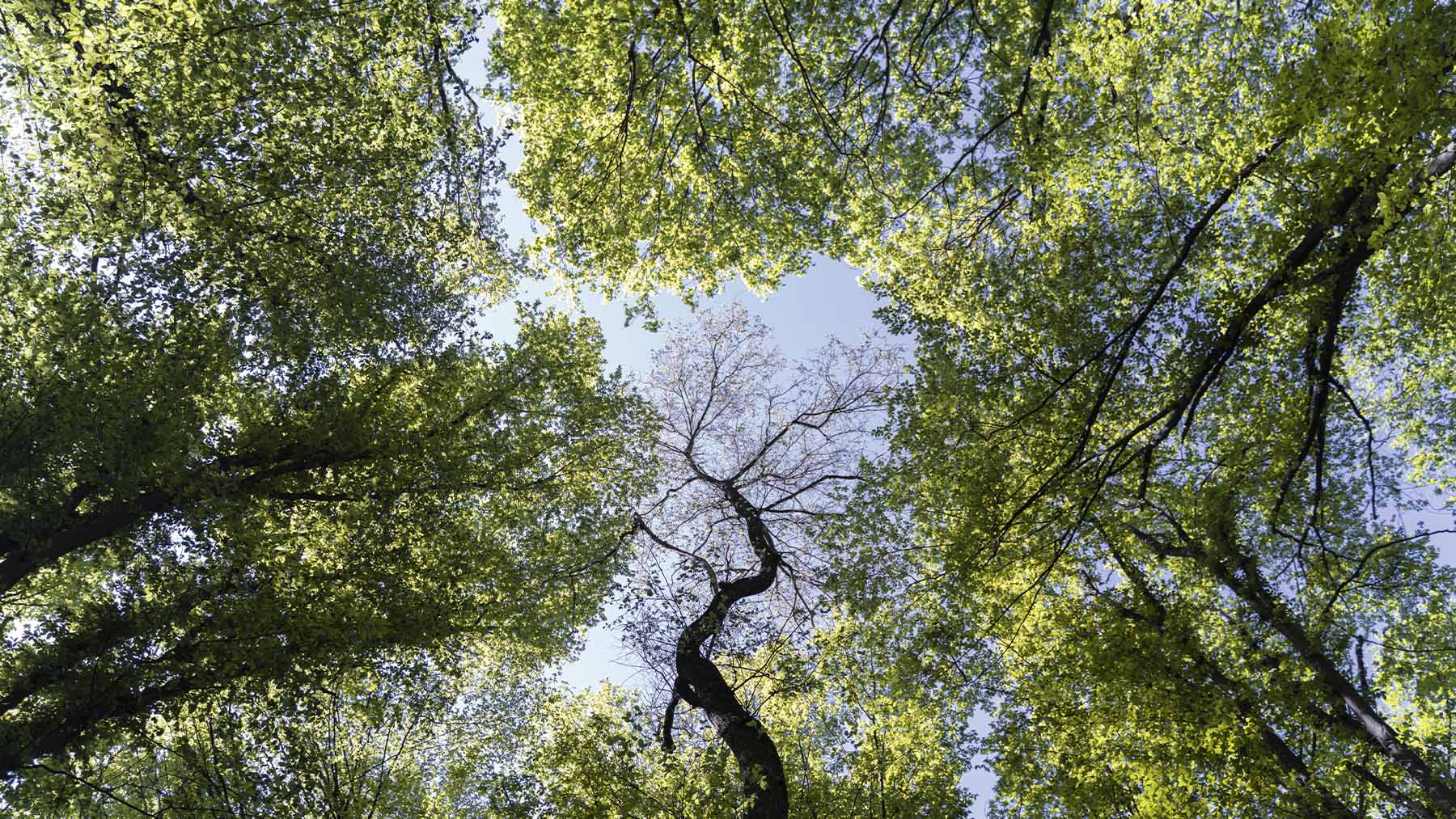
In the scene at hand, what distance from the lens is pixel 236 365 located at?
9.16 m

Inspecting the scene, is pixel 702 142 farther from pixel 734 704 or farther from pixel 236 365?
pixel 734 704

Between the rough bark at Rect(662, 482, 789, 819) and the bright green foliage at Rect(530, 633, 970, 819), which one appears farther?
the bright green foliage at Rect(530, 633, 970, 819)

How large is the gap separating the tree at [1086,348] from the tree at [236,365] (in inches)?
96.7

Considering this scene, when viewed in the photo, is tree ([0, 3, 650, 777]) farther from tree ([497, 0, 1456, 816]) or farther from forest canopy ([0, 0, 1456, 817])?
tree ([497, 0, 1456, 816])

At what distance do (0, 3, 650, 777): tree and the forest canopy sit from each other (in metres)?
0.06

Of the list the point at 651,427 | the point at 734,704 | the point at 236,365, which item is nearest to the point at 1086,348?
the point at 734,704

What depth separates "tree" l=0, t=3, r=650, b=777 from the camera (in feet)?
25.0

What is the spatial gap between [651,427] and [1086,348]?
822 cm

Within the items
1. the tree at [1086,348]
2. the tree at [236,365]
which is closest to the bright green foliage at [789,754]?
the tree at [1086,348]

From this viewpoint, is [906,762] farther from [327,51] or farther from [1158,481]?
[327,51]

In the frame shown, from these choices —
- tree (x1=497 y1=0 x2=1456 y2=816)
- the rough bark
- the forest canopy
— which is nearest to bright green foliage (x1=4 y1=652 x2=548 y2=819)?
the forest canopy

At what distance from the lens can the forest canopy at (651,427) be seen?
7668 millimetres

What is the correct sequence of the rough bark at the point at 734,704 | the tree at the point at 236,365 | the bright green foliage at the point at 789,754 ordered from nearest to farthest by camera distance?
the tree at the point at 236,365 → the rough bark at the point at 734,704 → the bright green foliage at the point at 789,754

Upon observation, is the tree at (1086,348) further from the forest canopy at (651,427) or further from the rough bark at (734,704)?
the rough bark at (734,704)
